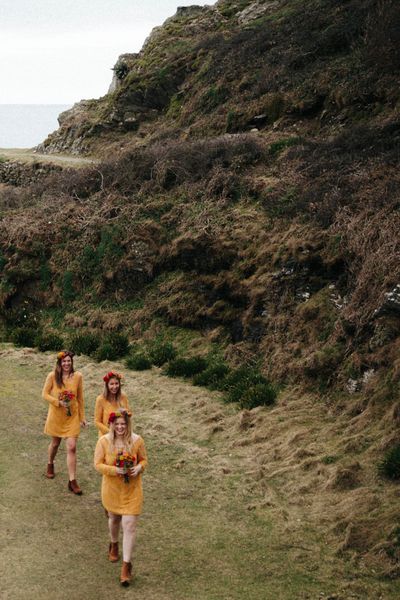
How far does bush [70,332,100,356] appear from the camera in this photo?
1817 centimetres

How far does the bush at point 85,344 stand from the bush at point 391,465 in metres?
9.70

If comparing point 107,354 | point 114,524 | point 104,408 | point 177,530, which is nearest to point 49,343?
point 107,354

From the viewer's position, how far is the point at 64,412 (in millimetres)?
10344

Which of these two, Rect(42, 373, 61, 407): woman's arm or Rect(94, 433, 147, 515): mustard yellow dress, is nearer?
Rect(94, 433, 147, 515): mustard yellow dress

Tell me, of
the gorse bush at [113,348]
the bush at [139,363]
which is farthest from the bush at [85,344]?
the bush at [139,363]

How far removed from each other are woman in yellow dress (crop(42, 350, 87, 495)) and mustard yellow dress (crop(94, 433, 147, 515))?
244cm

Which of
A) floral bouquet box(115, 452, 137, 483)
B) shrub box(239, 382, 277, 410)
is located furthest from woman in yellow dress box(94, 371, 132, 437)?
shrub box(239, 382, 277, 410)

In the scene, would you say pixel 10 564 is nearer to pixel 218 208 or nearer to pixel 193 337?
pixel 193 337

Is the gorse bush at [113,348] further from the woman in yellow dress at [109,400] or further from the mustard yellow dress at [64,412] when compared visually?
the woman in yellow dress at [109,400]

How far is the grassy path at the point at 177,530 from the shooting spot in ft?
25.8

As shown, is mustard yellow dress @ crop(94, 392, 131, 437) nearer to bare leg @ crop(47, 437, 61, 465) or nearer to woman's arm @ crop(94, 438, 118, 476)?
bare leg @ crop(47, 437, 61, 465)

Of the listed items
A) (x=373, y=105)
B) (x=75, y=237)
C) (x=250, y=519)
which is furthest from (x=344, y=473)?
(x=373, y=105)

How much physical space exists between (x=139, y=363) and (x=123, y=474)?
29.4 feet

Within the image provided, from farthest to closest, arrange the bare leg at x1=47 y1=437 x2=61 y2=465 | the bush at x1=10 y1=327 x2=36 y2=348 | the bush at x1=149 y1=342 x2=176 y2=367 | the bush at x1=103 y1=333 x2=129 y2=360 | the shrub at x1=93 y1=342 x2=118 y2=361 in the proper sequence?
the bush at x1=10 y1=327 x2=36 y2=348
the bush at x1=103 y1=333 x2=129 y2=360
the shrub at x1=93 y1=342 x2=118 y2=361
the bush at x1=149 y1=342 x2=176 y2=367
the bare leg at x1=47 y1=437 x2=61 y2=465
